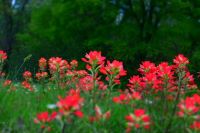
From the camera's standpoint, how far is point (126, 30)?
73.4ft

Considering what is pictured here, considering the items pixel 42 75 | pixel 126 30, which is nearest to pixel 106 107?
pixel 42 75

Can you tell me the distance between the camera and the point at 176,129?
4.09 meters

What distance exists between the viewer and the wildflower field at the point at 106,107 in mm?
3463

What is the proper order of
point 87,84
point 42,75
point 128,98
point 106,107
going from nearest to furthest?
point 128,98
point 106,107
point 87,84
point 42,75

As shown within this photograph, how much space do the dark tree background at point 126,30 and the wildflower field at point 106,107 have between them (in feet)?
46.0

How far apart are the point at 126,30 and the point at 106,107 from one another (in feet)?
58.6

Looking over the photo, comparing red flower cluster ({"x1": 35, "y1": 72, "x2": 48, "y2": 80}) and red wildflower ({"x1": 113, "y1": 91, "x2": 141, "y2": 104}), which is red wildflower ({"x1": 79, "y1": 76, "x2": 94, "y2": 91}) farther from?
red flower cluster ({"x1": 35, "y1": 72, "x2": 48, "y2": 80})

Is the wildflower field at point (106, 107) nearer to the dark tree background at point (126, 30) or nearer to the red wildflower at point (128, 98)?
the red wildflower at point (128, 98)

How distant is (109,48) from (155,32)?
6.60 ft

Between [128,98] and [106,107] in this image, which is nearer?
[128,98]

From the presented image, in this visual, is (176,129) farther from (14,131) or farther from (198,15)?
(198,15)

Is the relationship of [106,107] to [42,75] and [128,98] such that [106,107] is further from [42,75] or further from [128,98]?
[42,75]

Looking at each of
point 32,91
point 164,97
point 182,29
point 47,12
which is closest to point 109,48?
point 182,29

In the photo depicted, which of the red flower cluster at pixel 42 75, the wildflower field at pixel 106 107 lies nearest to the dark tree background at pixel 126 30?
the red flower cluster at pixel 42 75
